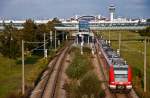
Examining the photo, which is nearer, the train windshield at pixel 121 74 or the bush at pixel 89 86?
the bush at pixel 89 86

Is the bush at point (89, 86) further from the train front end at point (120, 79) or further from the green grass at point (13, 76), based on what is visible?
the green grass at point (13, 76)

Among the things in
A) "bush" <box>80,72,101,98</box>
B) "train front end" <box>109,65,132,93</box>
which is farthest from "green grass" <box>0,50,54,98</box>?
"bush" <box>80,72,101,98</box>

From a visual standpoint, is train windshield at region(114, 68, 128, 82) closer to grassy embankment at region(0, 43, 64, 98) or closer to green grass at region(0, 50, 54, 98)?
grassy embankment at region(0, 43, 64, 98)

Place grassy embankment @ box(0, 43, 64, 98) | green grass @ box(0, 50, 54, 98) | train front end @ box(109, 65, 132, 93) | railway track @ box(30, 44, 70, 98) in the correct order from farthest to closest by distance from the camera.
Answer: green grass @ box(0, 50, 54, 98), grassy embankment @ box(0, 43, 64, 98), railway track @ box(30, 44, 70, 98), train front end @ box(109, 65, 132, 93)

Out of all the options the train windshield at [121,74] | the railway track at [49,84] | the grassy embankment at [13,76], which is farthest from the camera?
the grassy embankment at [13,76]

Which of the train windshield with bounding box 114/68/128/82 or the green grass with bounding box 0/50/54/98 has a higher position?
the train windshield with bounding box 114/68/128/82

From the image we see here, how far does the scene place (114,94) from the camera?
4128 centimetres

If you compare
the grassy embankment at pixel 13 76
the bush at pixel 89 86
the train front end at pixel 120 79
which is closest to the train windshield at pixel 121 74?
the train front end at pixel 120 79

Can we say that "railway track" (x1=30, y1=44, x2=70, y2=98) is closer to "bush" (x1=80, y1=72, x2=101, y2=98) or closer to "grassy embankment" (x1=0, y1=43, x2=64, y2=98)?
"grassy embankment" (x1=0, y1=43, x2=64, y2=98)

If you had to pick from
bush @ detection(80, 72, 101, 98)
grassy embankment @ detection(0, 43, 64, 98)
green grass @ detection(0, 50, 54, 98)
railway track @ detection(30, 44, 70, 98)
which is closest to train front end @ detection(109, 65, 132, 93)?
railway track @ detection(30, 44, 70, 98)

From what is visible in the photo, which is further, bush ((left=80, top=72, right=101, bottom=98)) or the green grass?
the green grass

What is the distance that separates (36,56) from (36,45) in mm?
8650

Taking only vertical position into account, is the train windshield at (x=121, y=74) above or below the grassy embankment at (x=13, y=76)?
A: above

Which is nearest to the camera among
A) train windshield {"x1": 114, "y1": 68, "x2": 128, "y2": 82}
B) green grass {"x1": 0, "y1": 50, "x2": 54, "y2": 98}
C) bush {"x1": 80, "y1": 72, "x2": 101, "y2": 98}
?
bush {"x1": 80, "y1": 72, "x2": 101, "y2": 98}
